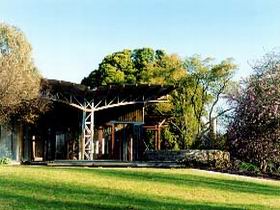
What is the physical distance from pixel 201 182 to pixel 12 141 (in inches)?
712

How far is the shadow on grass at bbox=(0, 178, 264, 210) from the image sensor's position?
39.3 ft

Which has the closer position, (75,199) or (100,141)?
(75,199)

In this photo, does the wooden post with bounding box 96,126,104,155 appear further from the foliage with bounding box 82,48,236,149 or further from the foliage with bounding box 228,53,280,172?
the foliage with bounding box 228,53,280,172

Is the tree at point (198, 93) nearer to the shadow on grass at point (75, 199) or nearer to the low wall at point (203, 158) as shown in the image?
the low wall at point (203, 158)

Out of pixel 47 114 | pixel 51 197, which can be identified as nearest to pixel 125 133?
pixel 47 114

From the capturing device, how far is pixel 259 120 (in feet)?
91.9

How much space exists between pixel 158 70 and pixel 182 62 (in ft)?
6.70

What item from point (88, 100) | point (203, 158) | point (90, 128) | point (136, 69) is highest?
point (136, 69)

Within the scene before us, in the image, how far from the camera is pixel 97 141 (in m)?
37.4

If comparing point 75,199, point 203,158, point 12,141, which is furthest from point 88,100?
point 75,199

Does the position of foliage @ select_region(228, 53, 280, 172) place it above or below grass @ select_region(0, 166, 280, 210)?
above

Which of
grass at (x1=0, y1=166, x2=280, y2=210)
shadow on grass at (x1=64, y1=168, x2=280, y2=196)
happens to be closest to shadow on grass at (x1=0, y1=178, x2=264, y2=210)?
grass at (x1=0, y1=166, x2=280, y2=210)

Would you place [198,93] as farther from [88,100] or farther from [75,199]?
[75,199]

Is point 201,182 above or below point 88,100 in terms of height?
below
